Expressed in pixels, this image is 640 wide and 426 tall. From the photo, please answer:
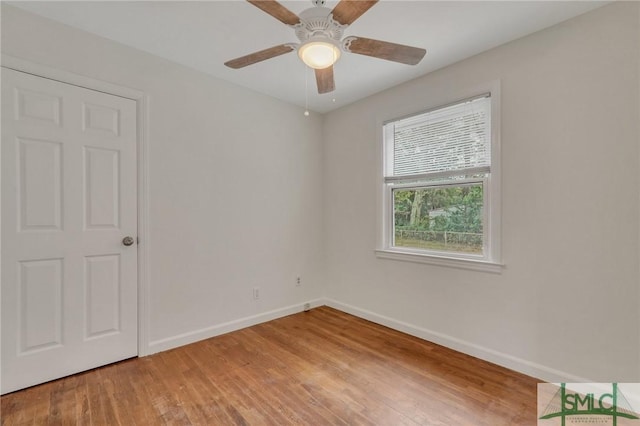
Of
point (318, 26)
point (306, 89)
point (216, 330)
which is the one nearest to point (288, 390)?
point (216, 330)

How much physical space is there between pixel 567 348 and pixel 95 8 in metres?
3.91

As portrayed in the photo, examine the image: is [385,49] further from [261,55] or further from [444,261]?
[444,261]

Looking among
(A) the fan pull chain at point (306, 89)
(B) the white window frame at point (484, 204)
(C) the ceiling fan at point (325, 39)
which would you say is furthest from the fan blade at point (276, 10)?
(B) the white window frame at point (484, 204)

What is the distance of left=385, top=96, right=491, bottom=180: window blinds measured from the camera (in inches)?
97.0

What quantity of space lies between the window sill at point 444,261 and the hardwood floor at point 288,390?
74cm

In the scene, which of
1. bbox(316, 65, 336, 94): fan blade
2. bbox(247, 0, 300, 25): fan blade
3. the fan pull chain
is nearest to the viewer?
bbox(247, 0, 300, 25): fan blade

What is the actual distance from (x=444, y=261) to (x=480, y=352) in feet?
2.54

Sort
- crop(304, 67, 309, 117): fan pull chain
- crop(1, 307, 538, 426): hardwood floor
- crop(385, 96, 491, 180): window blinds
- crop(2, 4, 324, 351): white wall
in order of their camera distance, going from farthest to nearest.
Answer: crop(304, 67, 309, 117): fan pull chain < crop(385, 96, 491, 180): window blinds < crop(2, 4, 324, 351): white wall < crop(1, 307, 538, 426): hardwood floor

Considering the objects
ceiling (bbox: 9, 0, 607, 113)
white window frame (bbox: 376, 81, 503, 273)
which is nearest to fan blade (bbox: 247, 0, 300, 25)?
ceiling (bbox: 9, 0, 607, 113)

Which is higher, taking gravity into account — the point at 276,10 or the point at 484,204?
the point at 276,10

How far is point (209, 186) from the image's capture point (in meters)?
2.80

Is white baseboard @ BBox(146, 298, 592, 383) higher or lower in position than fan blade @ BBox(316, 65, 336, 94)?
lower

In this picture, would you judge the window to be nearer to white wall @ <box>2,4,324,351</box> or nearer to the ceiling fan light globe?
white wall @ <box>2,4,324,351</box>

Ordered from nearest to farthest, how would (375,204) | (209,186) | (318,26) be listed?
(318,26), (209,186), (375,204)
